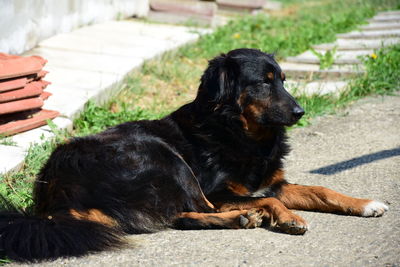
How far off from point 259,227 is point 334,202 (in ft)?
1.78

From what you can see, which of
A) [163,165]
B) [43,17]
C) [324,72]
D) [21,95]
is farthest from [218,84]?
[43,17]

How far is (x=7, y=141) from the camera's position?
4617mm

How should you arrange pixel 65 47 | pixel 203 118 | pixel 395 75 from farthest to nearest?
pixel 65 47 < pixel 395 75 < pixel 203 118

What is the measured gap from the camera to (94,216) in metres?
3.23

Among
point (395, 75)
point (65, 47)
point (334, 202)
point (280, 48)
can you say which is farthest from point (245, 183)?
point (280, 48)

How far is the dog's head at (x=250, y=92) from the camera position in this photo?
3.83 m

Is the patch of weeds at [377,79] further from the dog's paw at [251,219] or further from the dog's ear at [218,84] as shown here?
the dog's paw at [251,219]

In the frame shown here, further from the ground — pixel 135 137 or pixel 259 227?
pixel 135 137

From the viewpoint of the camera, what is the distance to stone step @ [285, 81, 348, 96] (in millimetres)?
6159

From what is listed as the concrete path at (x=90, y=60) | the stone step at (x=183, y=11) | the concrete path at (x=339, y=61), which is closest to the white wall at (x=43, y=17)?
the concrete path at (x=90, y=60)

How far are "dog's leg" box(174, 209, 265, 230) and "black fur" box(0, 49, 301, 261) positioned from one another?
106mm

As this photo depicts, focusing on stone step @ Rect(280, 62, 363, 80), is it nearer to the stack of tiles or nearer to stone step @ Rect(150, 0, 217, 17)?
stone step @ Rect(150, 0, 217, 17)

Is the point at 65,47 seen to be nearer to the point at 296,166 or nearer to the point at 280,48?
the point at 280,48

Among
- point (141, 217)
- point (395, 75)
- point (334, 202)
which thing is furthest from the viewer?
point (395, 75)
